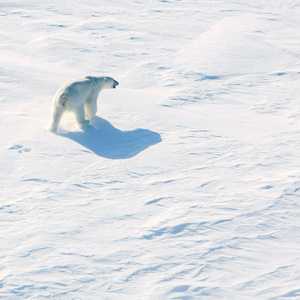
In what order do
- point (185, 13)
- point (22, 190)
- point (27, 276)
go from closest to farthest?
1. point (27, 276)
2. point (22, 190)
3. point (185, 13)

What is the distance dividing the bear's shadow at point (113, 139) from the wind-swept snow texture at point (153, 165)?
2 centimetres

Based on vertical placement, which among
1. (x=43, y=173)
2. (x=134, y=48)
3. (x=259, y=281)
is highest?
(x=134, y=48)

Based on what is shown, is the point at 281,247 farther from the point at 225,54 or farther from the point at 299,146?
the point at 225,54

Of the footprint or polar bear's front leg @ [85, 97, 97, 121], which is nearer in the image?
the footprint

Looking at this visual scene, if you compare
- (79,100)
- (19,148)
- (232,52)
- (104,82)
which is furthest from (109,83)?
(232,52)

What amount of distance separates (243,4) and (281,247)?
9.30 meters

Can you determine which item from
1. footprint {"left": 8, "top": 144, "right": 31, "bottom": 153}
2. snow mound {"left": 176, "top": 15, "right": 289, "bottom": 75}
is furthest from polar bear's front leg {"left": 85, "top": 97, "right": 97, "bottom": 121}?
snow mound {"left": 176, "top": 15, "right": 289, "bottom": 75}

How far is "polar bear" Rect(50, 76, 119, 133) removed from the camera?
338 inches

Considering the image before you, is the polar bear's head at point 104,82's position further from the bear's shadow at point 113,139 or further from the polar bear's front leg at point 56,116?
the polar bear's front leg at point 56,116

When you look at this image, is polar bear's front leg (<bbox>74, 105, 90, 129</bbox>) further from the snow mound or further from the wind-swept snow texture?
the snow mound

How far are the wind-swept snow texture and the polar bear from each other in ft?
0.50

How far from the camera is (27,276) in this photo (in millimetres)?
5980

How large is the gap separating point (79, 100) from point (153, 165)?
1235 mm

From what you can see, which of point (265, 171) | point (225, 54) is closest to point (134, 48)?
point (225, 54)
